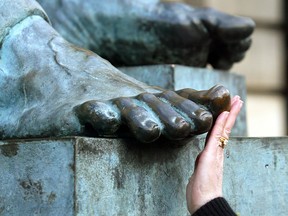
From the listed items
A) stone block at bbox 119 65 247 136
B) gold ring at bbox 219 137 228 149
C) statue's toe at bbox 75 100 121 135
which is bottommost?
stone block at bbox 119 65 247 136

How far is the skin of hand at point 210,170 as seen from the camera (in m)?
1.40

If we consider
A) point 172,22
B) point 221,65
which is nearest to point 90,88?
point 172,22

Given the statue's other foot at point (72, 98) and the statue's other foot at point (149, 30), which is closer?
the statue's other foot at point (72, 98)

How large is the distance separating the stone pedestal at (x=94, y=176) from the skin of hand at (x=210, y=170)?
0.17ft

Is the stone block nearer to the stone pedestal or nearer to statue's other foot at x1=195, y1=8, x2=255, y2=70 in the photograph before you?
statue's other foot at x1=195, y1=8, x2=255, y2=70

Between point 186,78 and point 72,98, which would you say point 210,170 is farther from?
point 186,78

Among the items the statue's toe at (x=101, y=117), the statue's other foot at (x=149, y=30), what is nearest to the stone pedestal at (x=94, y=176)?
the statue's toe at (x=101, y=117)

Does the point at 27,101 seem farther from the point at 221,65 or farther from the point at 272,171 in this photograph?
the point at 221,65

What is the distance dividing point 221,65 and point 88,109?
80 centimetres

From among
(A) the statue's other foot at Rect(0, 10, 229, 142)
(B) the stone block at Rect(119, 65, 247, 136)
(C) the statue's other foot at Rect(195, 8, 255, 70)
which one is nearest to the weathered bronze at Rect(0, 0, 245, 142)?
(A) the statue's other foot at Rect(0, 10, 229, 142)

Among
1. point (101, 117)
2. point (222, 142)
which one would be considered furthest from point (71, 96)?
point (222, 142)

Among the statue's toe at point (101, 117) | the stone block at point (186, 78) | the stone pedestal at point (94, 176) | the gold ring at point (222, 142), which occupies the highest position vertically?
the statue's toe at point (101, 117)

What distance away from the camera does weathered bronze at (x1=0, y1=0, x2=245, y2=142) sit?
4.59 ft

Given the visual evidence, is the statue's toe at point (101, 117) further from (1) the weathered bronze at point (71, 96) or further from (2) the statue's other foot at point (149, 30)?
(2) the statue's other foot at point (149, 30)
